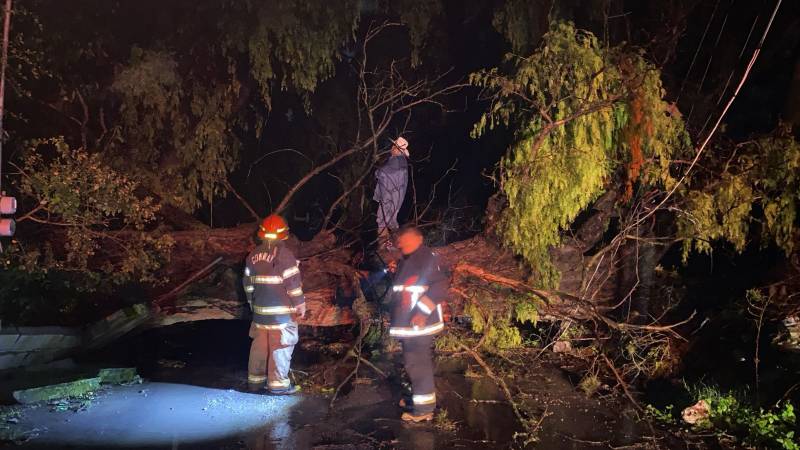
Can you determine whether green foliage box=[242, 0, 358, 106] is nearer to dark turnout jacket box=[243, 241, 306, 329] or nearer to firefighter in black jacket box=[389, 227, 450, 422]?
dark turnout jacket box=[243, 241, 306, 329]

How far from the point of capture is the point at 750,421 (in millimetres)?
5270

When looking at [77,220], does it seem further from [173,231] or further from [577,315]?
[577,315]

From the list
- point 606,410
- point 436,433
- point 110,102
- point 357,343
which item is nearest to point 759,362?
point 606,410

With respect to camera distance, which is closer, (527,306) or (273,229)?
(273,229)

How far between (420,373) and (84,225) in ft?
14.5

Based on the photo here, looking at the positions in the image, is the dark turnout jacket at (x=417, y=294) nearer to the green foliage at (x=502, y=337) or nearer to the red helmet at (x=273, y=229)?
the red helmet at (x=273, y=229)

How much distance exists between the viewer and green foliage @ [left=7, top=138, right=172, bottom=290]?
6656 mm

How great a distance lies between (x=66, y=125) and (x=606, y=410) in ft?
27.6

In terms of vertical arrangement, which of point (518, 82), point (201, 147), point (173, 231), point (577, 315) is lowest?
point (577, 315)

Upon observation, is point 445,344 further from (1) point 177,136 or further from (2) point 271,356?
(1) point 177,136

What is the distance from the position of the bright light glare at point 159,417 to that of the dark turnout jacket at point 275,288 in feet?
2.49

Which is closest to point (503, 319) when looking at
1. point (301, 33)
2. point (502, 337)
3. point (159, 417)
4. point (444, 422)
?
point (502, 337)

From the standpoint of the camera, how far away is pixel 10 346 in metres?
6.20

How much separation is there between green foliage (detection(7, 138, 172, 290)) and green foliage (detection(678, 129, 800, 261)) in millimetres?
6429
